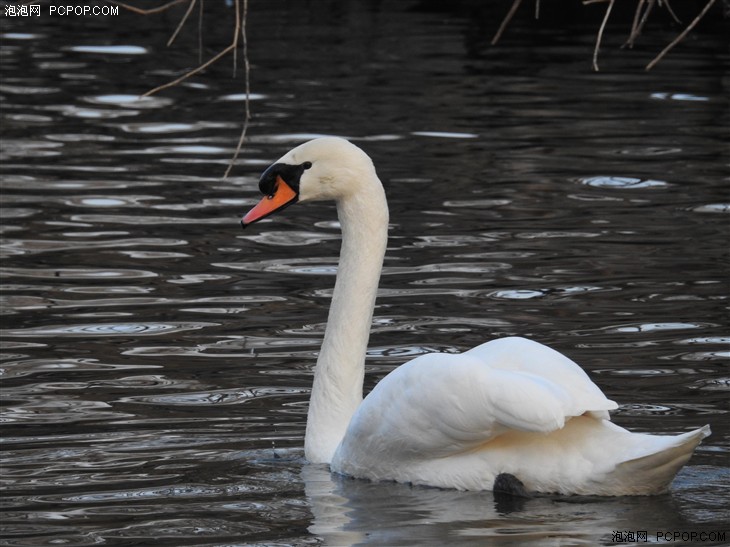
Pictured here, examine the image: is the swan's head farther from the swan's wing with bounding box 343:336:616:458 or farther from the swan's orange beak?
the swan's wing with bounding box 343:336:616:458

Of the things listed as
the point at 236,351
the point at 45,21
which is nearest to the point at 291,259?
the point at 236,351

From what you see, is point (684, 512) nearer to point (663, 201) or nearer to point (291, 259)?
point (291, 259)

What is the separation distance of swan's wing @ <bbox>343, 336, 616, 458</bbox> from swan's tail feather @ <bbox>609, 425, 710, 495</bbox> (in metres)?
0.21

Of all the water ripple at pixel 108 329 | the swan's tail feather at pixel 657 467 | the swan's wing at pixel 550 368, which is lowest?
the water ripple at pixel 108 329

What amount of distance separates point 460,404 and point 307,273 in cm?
414

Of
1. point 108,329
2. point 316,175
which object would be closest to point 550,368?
point 316,175

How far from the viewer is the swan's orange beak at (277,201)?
21.9 feet

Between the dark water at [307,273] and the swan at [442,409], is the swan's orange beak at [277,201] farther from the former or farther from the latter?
the dark water at [307,273]

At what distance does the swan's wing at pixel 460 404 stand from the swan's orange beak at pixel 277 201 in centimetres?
99

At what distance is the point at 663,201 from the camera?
1152 centimetres

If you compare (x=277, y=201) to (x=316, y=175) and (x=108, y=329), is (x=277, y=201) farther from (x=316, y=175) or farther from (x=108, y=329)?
(x=108, y=329)

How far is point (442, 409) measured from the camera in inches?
223

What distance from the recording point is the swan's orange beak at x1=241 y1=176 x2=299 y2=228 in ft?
21.9

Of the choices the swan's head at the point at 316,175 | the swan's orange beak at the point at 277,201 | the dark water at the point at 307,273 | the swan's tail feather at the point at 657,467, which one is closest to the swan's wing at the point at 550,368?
the swan's tail feather at the point at 657,467
